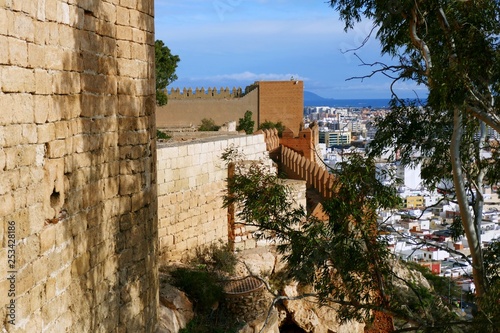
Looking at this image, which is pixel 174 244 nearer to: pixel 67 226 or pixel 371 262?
pixel 371 262

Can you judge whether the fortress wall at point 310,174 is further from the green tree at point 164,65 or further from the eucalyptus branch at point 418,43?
the green tree at point 164,65

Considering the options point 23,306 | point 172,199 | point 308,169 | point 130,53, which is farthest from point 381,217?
point 308,169

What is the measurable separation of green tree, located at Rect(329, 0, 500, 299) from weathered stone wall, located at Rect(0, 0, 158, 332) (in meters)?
3.38

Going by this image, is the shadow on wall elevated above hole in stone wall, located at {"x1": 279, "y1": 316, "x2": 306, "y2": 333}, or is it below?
above

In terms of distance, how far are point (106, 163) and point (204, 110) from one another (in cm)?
3547

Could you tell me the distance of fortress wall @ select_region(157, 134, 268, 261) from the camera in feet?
38.2

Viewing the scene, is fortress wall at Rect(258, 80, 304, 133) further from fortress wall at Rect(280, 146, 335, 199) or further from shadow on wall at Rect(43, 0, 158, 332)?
shadow on wall at Rect(43, 0, 158, 332)

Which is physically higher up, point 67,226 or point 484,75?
point 484,75

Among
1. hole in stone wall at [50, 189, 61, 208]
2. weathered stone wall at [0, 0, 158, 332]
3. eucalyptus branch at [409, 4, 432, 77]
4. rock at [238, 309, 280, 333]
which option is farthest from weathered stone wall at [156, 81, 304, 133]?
hole in stone wall at [50, 189, 61, 208]

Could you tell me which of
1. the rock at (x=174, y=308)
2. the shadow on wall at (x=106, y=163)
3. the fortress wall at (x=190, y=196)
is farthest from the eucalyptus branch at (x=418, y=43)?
the rock at (x=174, y=308)

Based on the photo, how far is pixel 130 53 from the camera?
605cm

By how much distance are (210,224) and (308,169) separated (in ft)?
15.5

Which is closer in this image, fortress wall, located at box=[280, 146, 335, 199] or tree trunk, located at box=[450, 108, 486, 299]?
tree trunk, located at box=[450, 108, 486, 299]

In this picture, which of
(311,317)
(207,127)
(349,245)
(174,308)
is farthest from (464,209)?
(207,127)
